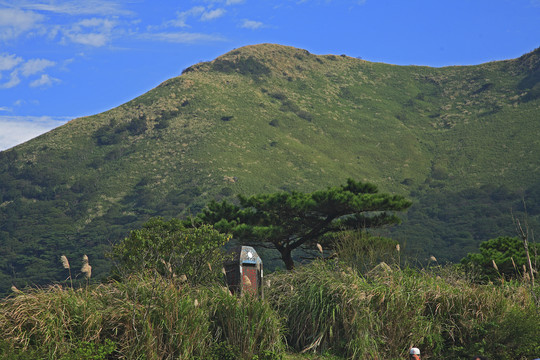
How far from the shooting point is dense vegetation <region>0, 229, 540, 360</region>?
9250 mm

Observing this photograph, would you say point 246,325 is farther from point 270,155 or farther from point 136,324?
point 270,155

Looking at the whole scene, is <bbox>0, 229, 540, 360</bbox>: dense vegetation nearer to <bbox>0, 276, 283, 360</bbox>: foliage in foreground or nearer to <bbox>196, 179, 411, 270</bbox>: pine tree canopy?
<bbox>0, 276, 283, 360</bbox>: foliage in foreground

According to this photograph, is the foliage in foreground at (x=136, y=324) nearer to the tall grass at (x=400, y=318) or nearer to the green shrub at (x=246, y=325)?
the green shrub at (x=246, y=325)

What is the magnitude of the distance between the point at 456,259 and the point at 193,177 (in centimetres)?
4433

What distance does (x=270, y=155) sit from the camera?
106 m

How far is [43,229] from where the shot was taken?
92.3m

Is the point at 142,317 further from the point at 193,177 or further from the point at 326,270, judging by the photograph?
the point at 193,177

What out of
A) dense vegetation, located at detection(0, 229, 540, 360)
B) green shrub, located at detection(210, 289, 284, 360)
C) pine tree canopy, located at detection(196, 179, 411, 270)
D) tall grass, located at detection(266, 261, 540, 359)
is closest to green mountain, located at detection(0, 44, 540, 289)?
pine tree canopy, located at detection(196, 179, 411, 270)

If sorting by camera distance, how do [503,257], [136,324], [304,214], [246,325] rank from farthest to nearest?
[304,214] < [503,257] < [246,325] < [136,324]

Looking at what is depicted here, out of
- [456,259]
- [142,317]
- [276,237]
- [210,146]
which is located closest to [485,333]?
[142,317]

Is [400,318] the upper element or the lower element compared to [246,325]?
lower

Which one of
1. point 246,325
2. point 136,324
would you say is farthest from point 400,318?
point 136,324

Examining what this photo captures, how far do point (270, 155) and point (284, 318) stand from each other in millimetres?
94569

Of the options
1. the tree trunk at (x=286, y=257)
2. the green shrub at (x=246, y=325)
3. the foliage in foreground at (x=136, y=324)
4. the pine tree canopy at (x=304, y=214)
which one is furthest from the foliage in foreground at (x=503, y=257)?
the foliage in foreground at (x=136, y=324)
